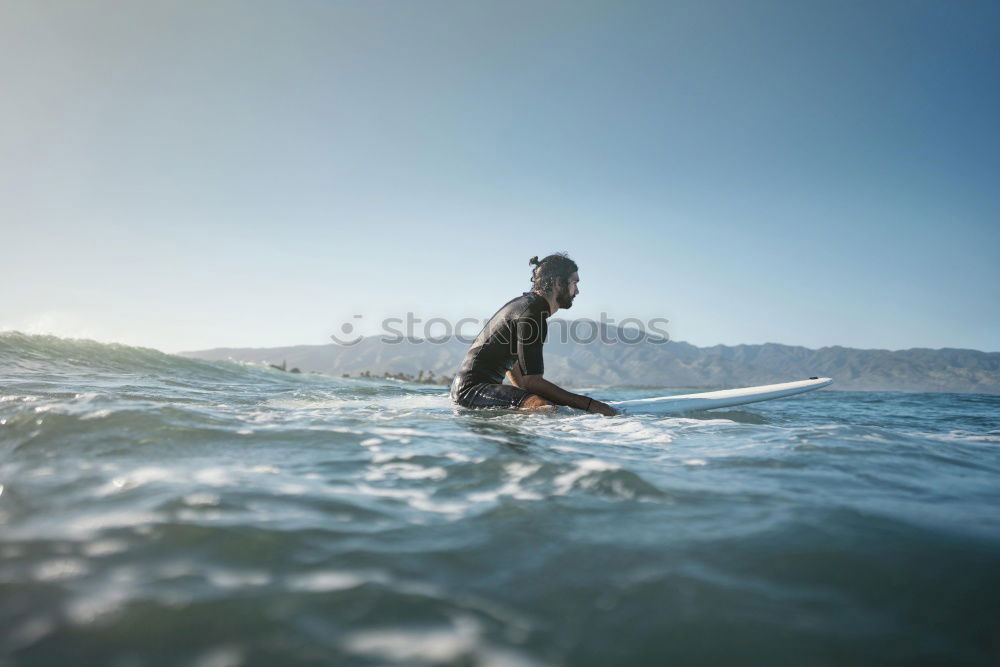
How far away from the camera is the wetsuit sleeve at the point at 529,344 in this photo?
6.43 meters

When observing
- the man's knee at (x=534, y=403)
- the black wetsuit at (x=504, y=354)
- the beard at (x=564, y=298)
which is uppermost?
the beard at (x=564, y=298)

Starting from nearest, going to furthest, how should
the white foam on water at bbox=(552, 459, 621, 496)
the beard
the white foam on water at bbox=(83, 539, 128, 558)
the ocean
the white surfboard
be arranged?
1. the ocean
2. the white foam on water at bbox=(83, 539, 128, 558)
3. the white foam on water at bbox=(552, 459, 621, 496)
4. the beard
5. the white surfboard

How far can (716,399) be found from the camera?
8227 mm

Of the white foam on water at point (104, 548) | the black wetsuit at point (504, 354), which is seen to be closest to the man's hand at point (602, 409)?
the black wetsuit at point (504, 354)

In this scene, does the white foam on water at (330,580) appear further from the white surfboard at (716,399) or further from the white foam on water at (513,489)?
the white surfboard at (716,399)

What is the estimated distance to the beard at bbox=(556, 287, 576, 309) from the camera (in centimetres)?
694

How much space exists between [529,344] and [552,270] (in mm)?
1209

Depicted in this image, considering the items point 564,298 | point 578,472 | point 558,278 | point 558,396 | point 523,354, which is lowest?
point 578,472

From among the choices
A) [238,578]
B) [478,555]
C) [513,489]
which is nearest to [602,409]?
[513,489]

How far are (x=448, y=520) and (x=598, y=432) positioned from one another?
3.09m

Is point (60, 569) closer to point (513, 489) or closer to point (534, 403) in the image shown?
point (513, 489)

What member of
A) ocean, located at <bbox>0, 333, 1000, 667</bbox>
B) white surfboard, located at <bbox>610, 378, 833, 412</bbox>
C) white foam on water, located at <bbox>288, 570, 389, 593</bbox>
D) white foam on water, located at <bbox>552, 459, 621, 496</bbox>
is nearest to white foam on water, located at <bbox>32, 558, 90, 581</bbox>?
ocean, located at <bbox>0, 333, 1000, 667</bbox>

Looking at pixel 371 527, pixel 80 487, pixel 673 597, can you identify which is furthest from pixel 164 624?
pixel 80 487

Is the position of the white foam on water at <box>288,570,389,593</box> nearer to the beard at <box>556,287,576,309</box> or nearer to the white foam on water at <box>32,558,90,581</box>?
the white foam on water at <box>32,558,90,581</box>
